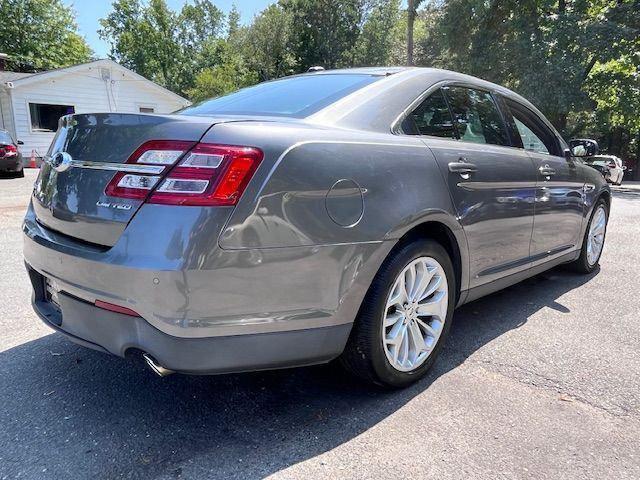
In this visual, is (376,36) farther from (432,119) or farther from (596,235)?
A: (432,119)

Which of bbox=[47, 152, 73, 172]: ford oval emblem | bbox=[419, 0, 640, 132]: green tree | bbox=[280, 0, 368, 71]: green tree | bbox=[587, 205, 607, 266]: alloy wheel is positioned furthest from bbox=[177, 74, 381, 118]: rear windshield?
bbox=[280, 0, 368, 71]: green tree

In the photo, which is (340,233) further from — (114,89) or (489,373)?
(114,89)

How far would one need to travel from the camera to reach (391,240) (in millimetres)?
2332

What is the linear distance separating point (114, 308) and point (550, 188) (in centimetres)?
320

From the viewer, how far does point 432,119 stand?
9.48 ft

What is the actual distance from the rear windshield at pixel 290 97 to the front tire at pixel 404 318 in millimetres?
866

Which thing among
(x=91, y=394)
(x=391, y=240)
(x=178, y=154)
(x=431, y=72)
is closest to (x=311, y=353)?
(x=391, y=240)

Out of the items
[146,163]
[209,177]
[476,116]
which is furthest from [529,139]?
[146,163]

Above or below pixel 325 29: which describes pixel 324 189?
below

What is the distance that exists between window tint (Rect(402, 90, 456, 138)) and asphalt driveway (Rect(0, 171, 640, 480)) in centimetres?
135

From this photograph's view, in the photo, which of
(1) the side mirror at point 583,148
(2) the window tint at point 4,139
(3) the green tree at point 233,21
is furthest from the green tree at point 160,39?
(1) the side mirror at point 583,148

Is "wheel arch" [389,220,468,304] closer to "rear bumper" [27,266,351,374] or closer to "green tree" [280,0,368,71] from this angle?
"rear bumper" [27,266,351,374]

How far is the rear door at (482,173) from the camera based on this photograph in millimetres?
2785

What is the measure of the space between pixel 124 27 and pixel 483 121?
49.2 meters
